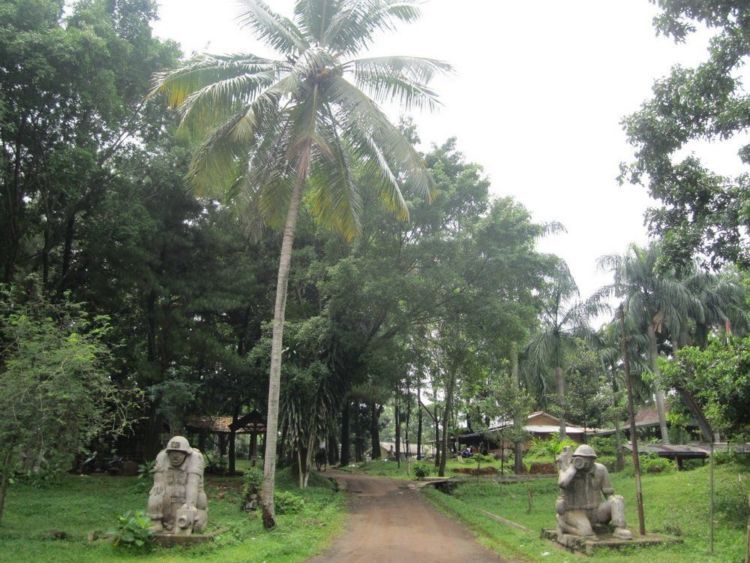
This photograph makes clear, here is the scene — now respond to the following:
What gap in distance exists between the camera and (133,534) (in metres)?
9.84

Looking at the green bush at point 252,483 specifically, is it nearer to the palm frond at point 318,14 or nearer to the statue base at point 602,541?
the statue base at point 602,541

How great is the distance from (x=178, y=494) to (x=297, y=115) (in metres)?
8.22

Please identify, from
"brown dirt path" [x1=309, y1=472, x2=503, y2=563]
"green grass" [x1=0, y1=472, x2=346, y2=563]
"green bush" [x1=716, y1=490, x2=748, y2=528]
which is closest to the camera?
"green grass" [x1=0, y1=472, x2=346, y2=563]

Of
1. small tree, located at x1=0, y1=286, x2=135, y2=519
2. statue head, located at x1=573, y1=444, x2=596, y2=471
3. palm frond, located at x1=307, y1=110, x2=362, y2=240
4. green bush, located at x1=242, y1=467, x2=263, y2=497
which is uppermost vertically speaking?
palm frond, located at x1=307, y1=110, x2=362, y2=240

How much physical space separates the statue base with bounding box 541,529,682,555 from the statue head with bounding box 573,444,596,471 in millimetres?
1243

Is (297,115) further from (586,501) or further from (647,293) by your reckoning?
(647,293)

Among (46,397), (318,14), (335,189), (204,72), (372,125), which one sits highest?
(318,14)

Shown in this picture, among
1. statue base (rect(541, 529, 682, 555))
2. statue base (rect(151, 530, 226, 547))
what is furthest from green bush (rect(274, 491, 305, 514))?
statue base (rect(541, 529, 682, 555))

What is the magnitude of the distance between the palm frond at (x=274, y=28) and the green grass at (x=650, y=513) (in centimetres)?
1132

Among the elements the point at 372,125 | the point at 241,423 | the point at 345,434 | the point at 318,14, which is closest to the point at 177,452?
the point at 372,125

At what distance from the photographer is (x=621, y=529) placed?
10961 mm

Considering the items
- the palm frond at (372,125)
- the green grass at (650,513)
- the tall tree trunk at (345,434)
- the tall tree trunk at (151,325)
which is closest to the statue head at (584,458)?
the green grass at (650,513)

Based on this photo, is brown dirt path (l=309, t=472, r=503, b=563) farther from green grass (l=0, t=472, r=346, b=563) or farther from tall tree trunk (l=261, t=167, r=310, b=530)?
tall tree trunk (l=261, t=167, r=310, b=530)

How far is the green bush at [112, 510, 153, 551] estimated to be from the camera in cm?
978
